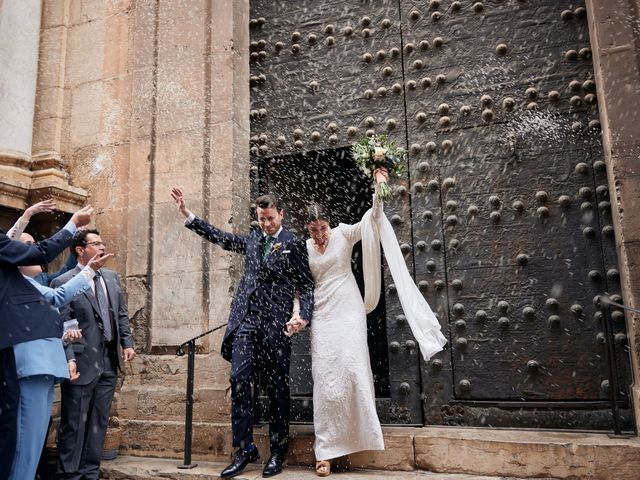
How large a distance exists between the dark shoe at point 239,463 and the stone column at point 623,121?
2596 mm

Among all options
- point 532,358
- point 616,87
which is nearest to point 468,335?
point 532,358

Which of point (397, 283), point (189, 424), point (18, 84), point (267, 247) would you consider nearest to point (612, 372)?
point (397, 283)

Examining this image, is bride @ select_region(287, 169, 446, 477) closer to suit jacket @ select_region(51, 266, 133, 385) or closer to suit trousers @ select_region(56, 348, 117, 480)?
suit jacket @ select_region(51, 266, 133, 385)

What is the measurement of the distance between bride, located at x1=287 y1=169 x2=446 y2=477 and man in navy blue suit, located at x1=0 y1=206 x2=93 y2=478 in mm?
1574

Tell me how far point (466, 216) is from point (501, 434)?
67.3 inches

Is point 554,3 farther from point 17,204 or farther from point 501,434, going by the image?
point 17,204

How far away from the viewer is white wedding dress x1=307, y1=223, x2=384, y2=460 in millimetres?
3740

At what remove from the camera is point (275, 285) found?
4.09 meters

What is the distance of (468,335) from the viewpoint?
14.5ft

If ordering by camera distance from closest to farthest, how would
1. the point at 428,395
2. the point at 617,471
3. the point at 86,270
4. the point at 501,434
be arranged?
the point at 617,471
the point at 86,270
the point at 501,434
the point at 428,395

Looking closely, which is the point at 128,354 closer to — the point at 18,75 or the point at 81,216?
the point at 81,216

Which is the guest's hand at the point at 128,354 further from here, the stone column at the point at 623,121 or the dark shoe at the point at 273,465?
the stone column at the point at 623,121

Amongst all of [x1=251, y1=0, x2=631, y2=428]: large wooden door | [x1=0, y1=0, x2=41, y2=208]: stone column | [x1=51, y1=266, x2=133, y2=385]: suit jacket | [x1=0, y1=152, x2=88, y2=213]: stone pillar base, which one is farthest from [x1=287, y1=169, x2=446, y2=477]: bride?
[x1=0, y1=0, x2=41, y2=208]: stone column

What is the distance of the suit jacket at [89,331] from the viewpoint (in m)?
4.04
